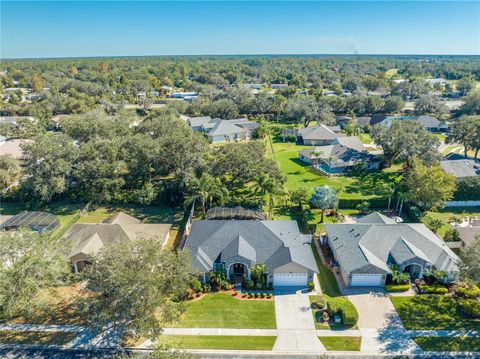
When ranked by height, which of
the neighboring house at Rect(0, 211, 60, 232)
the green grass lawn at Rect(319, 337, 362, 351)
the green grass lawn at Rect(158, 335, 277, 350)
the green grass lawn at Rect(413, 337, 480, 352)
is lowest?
the green grass lawn at Rect(158, 335, 277, 350)

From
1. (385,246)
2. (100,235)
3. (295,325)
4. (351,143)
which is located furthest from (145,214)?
(351,143)

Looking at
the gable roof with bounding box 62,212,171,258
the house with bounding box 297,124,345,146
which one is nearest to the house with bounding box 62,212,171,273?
the gable roof with bounding box 62,212,171,258

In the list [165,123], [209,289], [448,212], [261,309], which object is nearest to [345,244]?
[261,309]

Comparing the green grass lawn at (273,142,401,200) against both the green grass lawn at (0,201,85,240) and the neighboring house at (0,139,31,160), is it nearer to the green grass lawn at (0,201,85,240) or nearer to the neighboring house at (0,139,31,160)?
the green grass lawn at (0,201,85,240)

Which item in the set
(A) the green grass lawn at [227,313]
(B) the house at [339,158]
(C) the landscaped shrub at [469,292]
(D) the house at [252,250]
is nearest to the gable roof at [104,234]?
(D) the house at [252,250]

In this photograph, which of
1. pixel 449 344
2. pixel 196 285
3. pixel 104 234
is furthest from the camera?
pixel 104 234

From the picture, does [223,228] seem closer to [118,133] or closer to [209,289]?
[209,289]

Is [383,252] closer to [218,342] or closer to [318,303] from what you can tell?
[318,303]
